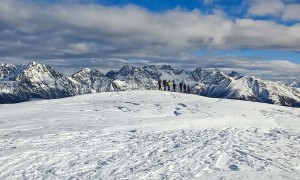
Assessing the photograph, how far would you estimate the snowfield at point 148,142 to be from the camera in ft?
61.3

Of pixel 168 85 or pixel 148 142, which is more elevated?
pixel 168 85

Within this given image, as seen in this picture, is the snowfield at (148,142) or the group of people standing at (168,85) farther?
the group of people standing at (168,85)

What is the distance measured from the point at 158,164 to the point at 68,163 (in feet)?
15.8

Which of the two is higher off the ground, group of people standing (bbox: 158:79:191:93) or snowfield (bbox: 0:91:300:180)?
group of people standing (bbox: 158:79:191:93)

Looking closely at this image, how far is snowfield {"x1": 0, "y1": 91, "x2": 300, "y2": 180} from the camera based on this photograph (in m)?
18.7

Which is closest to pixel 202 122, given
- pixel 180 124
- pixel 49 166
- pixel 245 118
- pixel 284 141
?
pixel 180 124

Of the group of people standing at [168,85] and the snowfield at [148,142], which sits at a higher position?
the group of people standing at [168,85]

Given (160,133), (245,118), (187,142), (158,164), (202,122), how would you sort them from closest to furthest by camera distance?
(158,164), (187,142), (160,133), (202,122), (245,118)

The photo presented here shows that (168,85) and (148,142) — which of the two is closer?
(148,142)

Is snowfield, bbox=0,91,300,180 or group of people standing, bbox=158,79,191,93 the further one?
group of people standing, bbox=158,79,191,93

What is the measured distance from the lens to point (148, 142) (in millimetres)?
25641

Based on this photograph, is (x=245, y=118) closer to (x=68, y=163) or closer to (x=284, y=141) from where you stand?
(x=284, y=141)

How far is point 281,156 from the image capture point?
71.0 feet

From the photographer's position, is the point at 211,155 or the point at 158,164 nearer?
the point at 158,164
